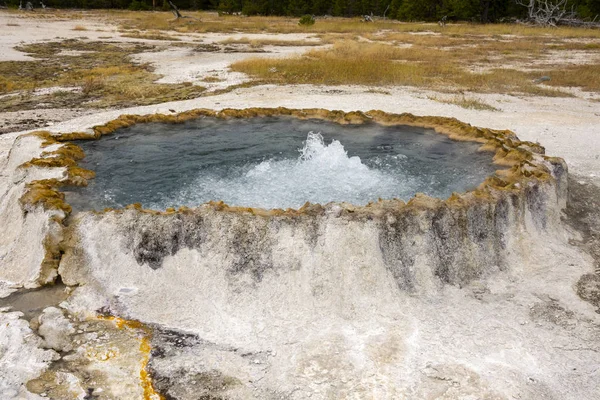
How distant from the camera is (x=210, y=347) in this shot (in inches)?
213

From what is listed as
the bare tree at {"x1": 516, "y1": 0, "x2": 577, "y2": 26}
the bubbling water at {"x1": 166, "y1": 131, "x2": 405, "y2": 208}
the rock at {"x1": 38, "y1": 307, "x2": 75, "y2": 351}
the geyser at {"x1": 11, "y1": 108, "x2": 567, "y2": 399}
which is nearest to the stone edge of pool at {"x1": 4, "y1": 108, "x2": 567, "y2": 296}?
the geyser at {"x1": 11, "y1": 108, "x2": 567, "y2": 399}

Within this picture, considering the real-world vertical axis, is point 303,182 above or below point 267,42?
below

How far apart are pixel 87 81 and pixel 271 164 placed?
11480 mm

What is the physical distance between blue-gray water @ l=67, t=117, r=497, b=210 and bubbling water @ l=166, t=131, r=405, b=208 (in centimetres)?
2

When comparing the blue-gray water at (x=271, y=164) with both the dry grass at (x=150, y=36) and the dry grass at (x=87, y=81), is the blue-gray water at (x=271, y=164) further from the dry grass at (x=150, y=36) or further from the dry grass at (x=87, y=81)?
the dry grass at (x=150, y=36)

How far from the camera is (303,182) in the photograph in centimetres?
855

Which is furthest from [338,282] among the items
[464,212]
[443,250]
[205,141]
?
[205,141]

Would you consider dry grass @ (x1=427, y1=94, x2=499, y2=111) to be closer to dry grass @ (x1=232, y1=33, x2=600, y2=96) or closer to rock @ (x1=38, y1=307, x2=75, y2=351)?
dry grass @ (x1=232, y1=33, x2=600, y2=96)

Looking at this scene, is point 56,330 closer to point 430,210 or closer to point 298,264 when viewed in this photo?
point 298,264

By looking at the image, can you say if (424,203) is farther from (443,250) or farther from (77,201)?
(77,201)

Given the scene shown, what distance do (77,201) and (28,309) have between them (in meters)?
1.96

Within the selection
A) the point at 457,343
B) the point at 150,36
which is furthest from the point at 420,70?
the point at 150,36

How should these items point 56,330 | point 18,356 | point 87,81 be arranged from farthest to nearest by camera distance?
point 87,81 → point 56,330 → point 18,356

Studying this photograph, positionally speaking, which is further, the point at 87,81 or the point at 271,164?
the point at 87,81
